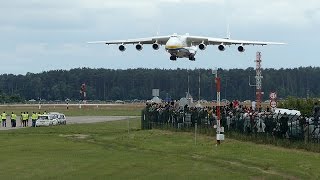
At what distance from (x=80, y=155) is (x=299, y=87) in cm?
16169

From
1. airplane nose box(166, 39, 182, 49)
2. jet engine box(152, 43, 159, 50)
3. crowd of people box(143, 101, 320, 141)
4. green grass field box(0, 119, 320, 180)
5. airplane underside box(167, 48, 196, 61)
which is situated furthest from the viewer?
jet engine box(152, 43, 159, 50)

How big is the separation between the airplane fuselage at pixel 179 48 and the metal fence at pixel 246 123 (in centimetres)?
1192

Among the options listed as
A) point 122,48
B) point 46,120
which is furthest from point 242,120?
point 46,120

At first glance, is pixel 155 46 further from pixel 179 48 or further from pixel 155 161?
pixel 155 161

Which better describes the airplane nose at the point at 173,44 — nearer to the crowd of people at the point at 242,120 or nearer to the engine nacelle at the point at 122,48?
the engine nacelle at the point at 122,48

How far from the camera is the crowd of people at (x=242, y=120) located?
29453 mm

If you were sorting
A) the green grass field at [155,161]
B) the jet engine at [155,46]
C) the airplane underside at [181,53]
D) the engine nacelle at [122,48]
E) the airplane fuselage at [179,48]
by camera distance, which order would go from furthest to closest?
the jet engine at [155,46] < the airplane underside at [181,53] < the airplane fuselage at [179,48] < the engine nacelle at [122,48] < the green grass field at [155,161]

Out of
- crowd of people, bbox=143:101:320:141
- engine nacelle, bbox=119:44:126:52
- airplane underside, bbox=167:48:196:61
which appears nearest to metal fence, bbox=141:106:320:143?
crowd of people, bbox=143:101:320:141

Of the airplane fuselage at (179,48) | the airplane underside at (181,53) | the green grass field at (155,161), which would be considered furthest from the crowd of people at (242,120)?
the airplane underside at (181,53)

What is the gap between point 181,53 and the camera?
2468 inches

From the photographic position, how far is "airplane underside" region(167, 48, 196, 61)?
204ft

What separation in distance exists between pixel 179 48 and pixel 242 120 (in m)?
27.7

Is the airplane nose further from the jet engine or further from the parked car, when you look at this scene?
the parked car

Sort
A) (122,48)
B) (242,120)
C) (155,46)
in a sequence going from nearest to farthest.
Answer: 1. (242,120)
2. (122,48)
3. (155,46)
